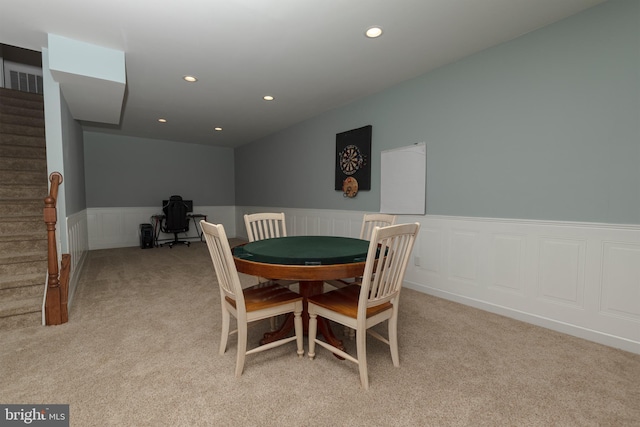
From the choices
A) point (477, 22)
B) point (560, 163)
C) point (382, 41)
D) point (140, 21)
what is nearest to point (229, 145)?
point (140, 21)

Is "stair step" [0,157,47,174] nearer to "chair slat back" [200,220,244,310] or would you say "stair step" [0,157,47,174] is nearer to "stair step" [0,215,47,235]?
"stair step" [0,215,47,235]

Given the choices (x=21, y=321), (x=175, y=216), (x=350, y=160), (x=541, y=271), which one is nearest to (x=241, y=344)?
(x=21, y=321)

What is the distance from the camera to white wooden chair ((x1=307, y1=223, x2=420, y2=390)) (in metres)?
1.52

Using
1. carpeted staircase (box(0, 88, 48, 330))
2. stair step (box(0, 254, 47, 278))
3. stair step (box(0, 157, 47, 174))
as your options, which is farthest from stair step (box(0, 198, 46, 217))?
stair step (box(0, 254, 47, 278))

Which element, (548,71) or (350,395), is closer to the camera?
(350,395)

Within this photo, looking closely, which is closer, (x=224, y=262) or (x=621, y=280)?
(x=224, y=262)

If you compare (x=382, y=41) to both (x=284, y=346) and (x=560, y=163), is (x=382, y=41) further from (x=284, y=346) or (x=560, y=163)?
(x=284, y=346)

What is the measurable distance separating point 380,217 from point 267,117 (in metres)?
3.27

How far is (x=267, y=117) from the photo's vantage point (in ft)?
16.5

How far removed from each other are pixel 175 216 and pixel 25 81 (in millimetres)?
3867

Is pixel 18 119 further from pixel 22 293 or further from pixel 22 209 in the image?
pixel 22 293

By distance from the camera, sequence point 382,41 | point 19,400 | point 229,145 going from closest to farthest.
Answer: point 19,400 → point 382,41 → point 229,145

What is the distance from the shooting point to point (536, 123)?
245 cm

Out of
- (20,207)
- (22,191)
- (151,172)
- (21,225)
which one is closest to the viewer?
(21,225)
